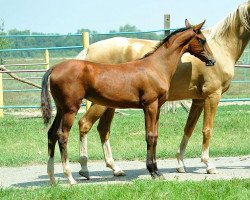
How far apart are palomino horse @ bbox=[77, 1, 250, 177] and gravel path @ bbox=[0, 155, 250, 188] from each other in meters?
0.26

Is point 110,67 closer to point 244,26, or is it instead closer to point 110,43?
point 110,43

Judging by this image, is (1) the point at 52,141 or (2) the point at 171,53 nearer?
(1) the point at 52,141

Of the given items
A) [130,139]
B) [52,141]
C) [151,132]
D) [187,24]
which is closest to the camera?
[52,141]

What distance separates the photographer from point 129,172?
9000 millimetres

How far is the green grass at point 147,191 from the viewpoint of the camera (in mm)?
6457

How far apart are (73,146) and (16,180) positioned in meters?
3.47

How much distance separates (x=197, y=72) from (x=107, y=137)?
1.65 m

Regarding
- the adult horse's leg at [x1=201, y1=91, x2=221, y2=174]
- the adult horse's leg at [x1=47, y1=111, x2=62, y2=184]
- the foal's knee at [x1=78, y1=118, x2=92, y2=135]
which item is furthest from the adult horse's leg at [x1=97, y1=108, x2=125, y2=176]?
the adult horse's leg at [x1=47, y1=111, x2=62, y2=184]

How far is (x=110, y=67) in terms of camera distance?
7848mm

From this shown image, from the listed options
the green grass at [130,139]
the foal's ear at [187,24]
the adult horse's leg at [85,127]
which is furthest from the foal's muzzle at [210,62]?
the green grass at [130,139]

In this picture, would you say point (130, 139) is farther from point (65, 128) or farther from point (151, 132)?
point (65, 128)

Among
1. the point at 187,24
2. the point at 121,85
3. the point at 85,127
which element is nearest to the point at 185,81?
the point at 187,24

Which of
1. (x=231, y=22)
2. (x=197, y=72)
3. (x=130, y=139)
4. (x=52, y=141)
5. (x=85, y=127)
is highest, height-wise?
(x=231, y=22)

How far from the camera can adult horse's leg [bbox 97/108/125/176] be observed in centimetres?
877
